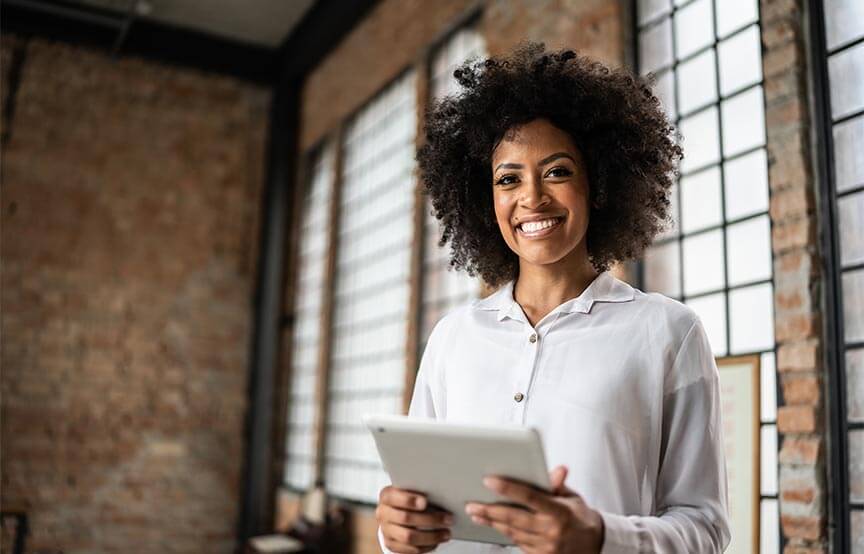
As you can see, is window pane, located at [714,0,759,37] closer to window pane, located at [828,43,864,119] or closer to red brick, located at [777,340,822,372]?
window pane, located at [828,43,864,119]

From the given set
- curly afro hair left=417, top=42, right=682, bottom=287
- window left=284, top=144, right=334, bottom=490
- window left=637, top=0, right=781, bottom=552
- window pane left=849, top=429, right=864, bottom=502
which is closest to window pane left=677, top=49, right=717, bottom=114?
window left=637, top=0, right=781, bottom=552

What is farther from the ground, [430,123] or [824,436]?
[430,123]

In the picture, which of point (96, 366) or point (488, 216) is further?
point (96, 366)

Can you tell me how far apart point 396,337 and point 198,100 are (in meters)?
3.27

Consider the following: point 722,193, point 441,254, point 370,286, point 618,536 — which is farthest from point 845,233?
point 370,286

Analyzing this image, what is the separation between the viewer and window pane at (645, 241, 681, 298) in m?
3.32

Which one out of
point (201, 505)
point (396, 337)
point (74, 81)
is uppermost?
point (74, 81)

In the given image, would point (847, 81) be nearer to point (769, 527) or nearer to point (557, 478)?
point (769, 527)

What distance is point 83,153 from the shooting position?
23.2ft

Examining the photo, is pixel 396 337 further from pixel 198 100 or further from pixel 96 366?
pixel 198 100

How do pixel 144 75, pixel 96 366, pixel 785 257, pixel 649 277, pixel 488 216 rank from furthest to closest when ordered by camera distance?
pixel 144 75 → pixel 96 366 → pixel 649 277 → pixel 785 257 → pixel 488 216

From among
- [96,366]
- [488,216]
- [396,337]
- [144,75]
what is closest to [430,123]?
[488,216]

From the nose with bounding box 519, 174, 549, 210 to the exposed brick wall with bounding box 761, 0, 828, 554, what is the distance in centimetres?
150

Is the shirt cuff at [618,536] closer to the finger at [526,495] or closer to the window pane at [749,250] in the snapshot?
the finger at [526,495]
